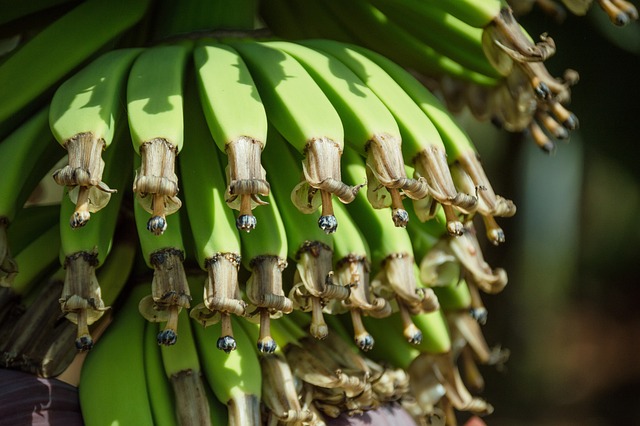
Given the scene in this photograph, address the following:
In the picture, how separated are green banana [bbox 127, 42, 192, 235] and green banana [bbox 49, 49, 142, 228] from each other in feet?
0.05

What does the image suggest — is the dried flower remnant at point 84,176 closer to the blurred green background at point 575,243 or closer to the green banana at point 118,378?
the green banana at point 118,378

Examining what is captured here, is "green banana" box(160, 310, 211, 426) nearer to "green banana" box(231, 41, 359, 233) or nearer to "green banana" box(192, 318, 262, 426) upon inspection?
"green banana" box(192, 318, 262, 426)

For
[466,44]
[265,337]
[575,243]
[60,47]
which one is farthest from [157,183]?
[575,243]

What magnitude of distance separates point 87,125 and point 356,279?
0.24 m

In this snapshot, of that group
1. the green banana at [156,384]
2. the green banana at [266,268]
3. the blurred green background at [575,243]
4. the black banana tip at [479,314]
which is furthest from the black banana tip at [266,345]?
the blurred green background at [575,243]

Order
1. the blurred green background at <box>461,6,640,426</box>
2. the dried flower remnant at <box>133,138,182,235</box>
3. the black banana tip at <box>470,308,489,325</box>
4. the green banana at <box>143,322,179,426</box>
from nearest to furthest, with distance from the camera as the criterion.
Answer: the dried flower remnant at <box>133,138,182,235</box>, the green banana at <box>143,322,179,426</box>, the black banana tip at <box>470,308,489,325</box>, the blurred green background at <box>461,6,640,426</box>

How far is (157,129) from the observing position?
0.68 m

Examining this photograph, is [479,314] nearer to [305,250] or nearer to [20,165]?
[305,250]

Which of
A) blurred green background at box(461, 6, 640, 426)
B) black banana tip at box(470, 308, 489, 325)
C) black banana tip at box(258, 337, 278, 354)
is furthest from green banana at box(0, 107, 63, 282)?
blurred green background at box(461, 6, 640, 426)

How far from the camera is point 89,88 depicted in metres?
0.74

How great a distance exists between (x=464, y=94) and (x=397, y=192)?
0.35 m

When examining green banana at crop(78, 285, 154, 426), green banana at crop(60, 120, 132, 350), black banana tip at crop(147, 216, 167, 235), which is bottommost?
green banana at crop(78, 285, 154, 426)

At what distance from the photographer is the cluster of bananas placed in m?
0.69

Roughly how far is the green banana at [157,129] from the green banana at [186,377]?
0.15 meters
